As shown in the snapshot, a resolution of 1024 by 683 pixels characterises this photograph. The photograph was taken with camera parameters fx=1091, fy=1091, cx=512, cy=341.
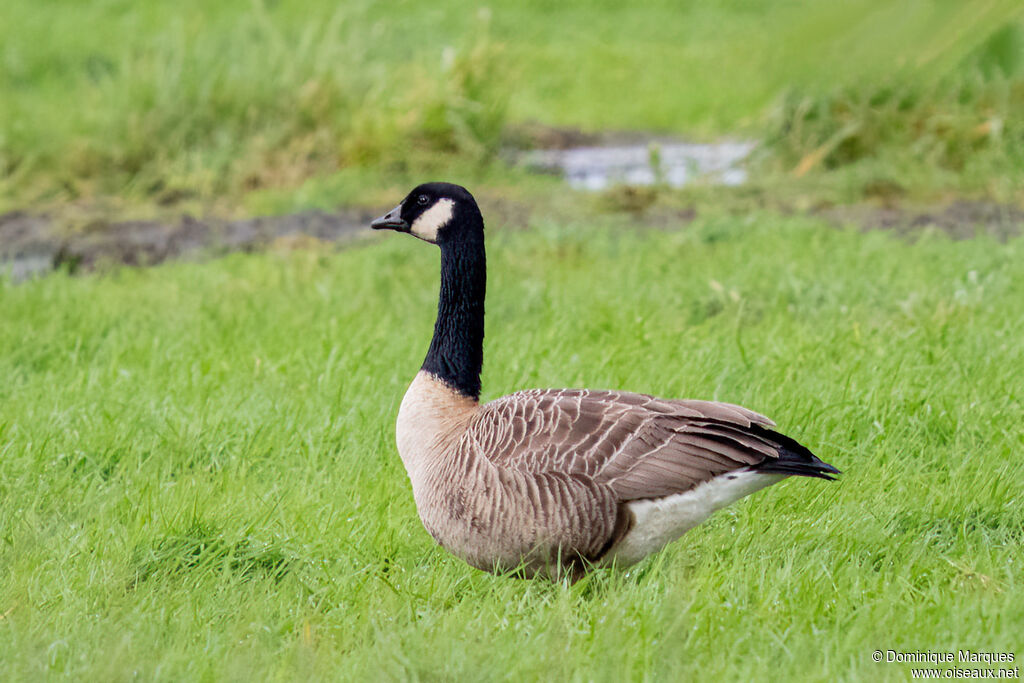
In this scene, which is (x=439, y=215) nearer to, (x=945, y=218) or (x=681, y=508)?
(x=681, y=508)

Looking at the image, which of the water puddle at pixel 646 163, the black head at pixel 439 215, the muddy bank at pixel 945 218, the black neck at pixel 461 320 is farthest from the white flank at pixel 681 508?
the water puddle at pixel 646 163

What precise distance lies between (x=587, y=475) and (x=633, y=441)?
19 centimetres

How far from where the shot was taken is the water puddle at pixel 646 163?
1109 cm

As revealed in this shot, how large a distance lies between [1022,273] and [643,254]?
8.51 feet

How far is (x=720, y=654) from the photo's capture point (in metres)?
2.99

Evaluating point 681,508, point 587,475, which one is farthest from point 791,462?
point 587,475

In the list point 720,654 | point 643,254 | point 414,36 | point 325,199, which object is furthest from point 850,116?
point 414,36

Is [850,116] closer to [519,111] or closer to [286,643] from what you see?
[519,111]

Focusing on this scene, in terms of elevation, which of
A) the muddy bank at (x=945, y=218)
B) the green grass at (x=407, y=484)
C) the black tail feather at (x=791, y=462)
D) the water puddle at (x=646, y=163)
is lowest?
the green grass at (x=407, y=484)

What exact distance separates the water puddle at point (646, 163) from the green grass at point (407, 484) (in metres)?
3.20

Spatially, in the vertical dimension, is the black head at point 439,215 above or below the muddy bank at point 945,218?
above

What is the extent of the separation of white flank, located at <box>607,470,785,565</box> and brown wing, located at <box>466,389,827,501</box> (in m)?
0.04

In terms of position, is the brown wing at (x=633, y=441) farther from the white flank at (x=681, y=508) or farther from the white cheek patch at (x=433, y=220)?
the white cheek patch at (x=433, y=220)

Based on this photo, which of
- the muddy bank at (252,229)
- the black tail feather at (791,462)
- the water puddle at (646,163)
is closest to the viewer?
the black tail feather at (791,462)
